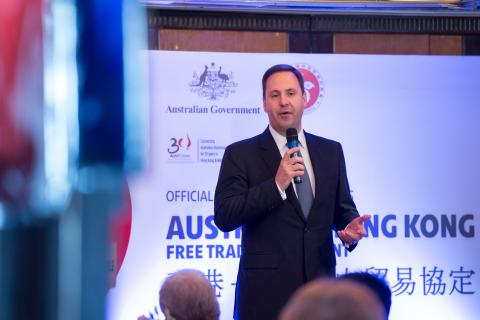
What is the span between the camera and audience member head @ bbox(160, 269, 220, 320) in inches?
96.7

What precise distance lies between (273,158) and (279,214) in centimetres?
24

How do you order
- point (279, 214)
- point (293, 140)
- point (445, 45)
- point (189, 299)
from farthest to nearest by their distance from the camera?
point (445, 45)
point (279, 214)
point (293, 140)
point (189, 299)

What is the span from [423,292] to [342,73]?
1.32m

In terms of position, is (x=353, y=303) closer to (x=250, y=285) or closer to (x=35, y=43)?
(x=35, y=43)

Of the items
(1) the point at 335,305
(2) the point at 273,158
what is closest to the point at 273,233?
(2) the point at 273,158

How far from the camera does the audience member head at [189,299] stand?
2455 millimetres

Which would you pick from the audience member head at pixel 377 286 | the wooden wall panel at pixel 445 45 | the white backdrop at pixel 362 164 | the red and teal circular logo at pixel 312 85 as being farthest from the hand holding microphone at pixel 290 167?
the wooden wall panel at pixel 445 45

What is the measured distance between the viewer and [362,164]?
4.80m

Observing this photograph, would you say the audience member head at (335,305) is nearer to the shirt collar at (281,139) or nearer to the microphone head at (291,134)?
the microphone head at (291,134)

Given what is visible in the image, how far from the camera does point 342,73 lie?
4824 mm

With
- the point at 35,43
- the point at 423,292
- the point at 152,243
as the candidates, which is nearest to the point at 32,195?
the point at 35,43

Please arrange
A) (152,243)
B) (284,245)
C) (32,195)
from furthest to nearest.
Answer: (152,243), (284,245), (32,195)

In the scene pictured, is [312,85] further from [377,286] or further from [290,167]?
[377,286]

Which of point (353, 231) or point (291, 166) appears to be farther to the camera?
point (353, 231)
